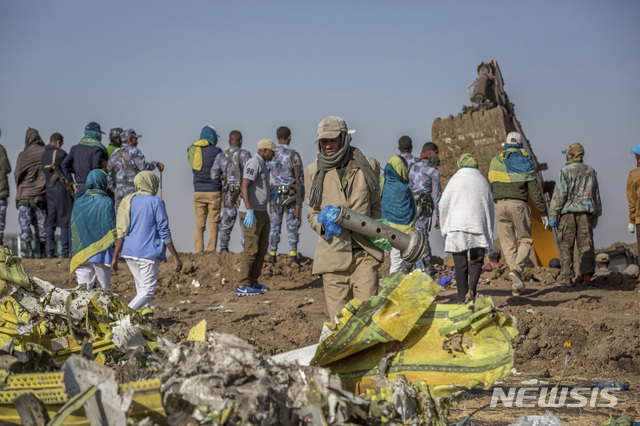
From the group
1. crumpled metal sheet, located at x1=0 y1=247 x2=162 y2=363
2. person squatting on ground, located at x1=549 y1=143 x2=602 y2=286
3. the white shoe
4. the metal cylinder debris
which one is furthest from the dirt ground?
crumpled metal sheet, located at x1=0 y1=247 x2=162 y2=363

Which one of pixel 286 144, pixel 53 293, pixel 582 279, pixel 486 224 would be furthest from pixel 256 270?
pixel 53 293

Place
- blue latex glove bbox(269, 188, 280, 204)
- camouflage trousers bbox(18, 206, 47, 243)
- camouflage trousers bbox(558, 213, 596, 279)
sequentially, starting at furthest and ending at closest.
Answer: camouflage trousers bbox(18, 206, 47, 243), blue latex glove bbox(269, 188, 280, 204), camouflage trousers bbox(558, 213, 596, 279)

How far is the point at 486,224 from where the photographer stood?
761 cm

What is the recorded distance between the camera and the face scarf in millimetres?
4945

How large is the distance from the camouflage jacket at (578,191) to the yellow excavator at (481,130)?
2.97m

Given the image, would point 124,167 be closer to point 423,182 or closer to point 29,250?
point 29,250

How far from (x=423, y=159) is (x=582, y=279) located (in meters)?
3.08

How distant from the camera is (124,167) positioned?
11.6 metres

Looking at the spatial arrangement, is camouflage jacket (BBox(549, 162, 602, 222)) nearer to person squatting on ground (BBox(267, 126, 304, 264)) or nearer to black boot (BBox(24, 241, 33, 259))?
person squatting on ground (BBox(267, 126, 304, 264))

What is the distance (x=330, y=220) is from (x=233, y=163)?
735cm

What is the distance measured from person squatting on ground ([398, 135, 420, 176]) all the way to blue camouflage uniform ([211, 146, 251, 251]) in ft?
9.14

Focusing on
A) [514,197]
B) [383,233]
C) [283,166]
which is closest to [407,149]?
[514,197]

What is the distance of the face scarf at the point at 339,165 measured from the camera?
4.95 m

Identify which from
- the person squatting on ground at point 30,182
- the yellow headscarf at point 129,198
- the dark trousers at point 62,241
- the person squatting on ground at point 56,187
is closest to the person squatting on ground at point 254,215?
the yellow headscarf at point 129,198
